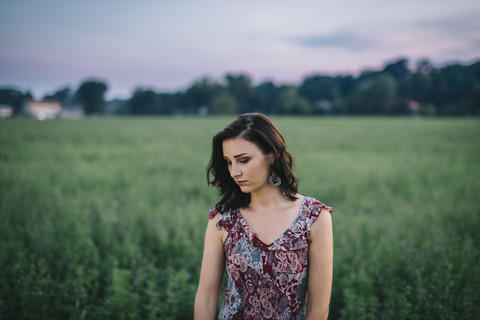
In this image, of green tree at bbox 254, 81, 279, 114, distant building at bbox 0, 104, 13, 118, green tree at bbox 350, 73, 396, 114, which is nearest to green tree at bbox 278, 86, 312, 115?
green tree at bbox 254, 81, 279, 114

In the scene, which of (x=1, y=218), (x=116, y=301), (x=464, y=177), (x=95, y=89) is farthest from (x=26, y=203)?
(x=95, y=89)

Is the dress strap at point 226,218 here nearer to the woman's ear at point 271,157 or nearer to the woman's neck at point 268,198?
the woman's neck at point 268,198

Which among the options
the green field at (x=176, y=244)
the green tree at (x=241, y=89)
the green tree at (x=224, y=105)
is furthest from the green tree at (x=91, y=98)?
the green field at (x=176, y=244)

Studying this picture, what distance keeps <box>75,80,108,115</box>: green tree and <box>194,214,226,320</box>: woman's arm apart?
113686mm

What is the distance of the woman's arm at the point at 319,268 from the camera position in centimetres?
170

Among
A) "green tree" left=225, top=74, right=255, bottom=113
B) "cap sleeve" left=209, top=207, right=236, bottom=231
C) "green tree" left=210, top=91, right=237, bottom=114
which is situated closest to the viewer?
"cap sleeve" left=209, top=207, right=236, bottom=231

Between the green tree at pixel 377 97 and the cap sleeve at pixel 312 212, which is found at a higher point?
the green tree at pixel 377 97

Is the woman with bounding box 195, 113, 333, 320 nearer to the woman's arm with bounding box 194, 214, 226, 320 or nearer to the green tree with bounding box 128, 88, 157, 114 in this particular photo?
the woman's arm with bounding box 194, 214, 226, 320

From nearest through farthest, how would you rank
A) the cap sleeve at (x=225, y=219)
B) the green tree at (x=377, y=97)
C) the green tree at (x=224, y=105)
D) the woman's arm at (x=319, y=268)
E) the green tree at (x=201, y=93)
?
the woman's arm at (x=319, y=268) → the cap sleeve at (x=225, y=219) → the green tree at (x=377, y=97) → the green tree at (x=224, y=105) → the green tree at (x=201, y=93)

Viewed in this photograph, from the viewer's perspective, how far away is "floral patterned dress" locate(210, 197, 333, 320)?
1710mm

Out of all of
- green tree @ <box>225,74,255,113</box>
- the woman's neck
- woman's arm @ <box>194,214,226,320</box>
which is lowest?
woman's arm @ <box>194,214,226,320</box>

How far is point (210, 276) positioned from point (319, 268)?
656mm

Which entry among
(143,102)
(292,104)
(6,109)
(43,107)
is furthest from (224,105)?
(43,107)

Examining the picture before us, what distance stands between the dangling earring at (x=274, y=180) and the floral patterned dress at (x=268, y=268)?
0.63ft
